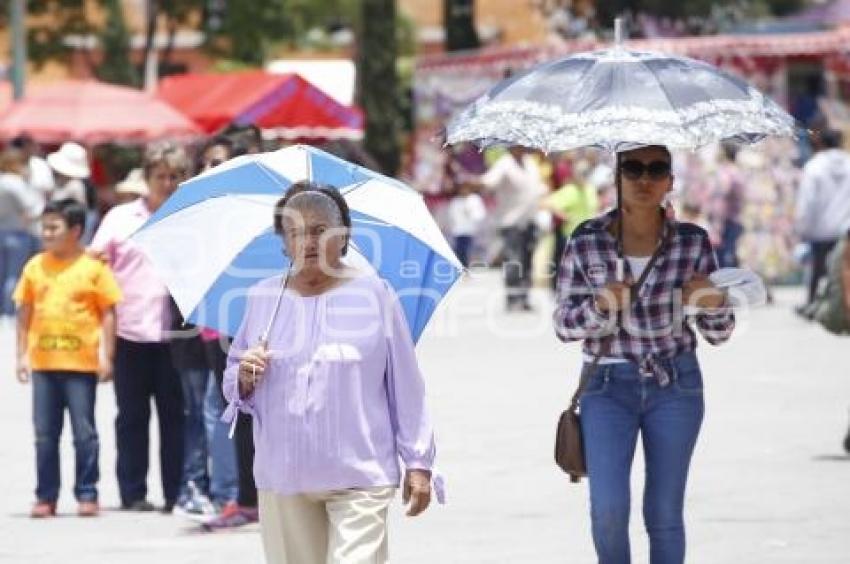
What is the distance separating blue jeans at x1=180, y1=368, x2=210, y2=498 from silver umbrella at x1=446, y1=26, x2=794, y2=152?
329 centimetres

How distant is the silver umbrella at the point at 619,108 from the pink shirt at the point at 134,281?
3523mm

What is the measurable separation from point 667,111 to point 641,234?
1.26ft

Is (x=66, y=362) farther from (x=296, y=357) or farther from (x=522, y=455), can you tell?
(x=296, y=357)

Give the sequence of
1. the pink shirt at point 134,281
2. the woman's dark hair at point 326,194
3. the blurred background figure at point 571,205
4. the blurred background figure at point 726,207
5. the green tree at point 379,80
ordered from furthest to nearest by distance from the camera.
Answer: the green tree at point 379,80, the blurred background figure at point 571,205, the blurred background figure at point 726,207, the pink shirt at point 134,281, the woman's dark hair at point 326,194

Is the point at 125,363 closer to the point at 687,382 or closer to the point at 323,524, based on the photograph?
the point at 687,382

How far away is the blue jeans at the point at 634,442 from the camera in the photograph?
7676 millimetres

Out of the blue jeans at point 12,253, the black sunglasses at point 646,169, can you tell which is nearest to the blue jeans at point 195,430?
the black sunglasses at point 646,169

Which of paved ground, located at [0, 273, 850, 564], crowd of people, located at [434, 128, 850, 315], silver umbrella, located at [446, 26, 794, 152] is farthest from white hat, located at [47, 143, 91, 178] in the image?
silver umbrella, located at [446, 26, 794, 152]

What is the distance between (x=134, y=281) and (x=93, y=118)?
17.8 meters

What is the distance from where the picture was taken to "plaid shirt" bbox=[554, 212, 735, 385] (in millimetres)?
7703

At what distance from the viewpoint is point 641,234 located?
308 inches

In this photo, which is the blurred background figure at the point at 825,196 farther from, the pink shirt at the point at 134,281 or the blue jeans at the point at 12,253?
the pink shirt at the point at 134,281

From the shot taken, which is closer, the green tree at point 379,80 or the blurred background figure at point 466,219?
the blurred background figure at point 466,219

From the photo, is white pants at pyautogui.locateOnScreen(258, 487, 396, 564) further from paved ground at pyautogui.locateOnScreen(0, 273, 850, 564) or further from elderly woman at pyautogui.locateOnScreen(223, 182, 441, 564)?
paved ground at pyautogui.locateOnScreen(0, 273, 850, 564)
